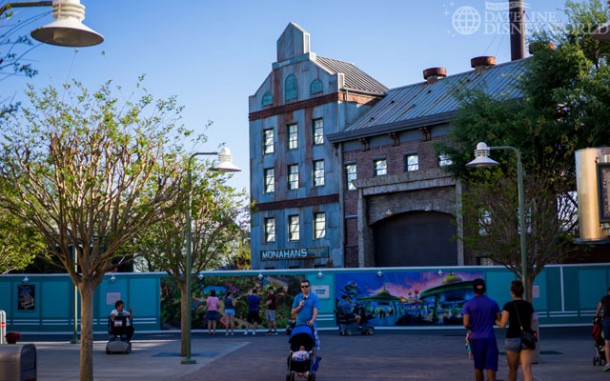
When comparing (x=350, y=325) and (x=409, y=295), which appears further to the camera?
(x=409, y=295)

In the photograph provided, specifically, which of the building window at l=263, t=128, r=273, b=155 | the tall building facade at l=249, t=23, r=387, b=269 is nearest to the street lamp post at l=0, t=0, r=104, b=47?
the tall building facade at l=249, t=23, r=387, b=269

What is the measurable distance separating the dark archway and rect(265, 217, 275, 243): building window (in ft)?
27.5

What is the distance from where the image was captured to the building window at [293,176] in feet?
174

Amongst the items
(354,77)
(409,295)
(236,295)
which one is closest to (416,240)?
(409,295)

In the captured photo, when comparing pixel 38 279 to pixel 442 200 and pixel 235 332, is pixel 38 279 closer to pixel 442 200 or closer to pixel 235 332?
pixel 235 332

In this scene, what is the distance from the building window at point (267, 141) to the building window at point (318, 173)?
3.86 meters

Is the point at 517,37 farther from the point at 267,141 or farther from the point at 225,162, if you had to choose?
the point at 225,162

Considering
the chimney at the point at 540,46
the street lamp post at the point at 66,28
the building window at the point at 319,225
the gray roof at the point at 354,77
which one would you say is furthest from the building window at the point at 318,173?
the street lamp post at the point at 66,28

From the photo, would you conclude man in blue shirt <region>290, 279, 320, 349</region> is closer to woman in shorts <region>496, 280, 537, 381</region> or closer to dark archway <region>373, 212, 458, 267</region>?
woman in shorts <region>496, 280, 537, 381</region>

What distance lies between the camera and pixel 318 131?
2041 inches

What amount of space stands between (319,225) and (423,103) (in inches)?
365

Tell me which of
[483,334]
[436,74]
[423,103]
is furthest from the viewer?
[436,74]

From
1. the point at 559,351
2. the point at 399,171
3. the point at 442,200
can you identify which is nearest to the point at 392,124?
the point at 399,171

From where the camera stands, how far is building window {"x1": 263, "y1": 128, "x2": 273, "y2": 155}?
54.6 m
